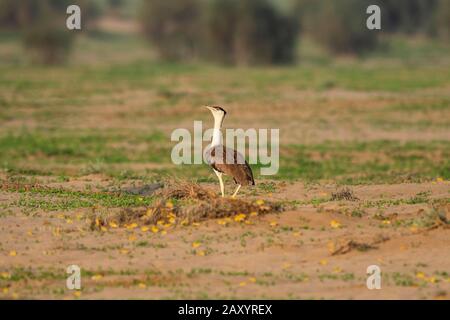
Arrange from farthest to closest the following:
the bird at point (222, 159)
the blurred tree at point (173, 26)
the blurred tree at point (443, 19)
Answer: the blurred tree at point (443, 19)
the blurred tree at point (173, 26)
the bird at point (222, 159)

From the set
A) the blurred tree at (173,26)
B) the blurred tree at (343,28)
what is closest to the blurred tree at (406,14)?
the blurred tree at (343,28)

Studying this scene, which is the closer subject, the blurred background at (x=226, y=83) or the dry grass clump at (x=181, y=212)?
the dry grass clump at (x=181, y=212)

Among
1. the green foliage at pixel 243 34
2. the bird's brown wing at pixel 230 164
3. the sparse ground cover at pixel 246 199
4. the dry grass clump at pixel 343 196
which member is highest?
the green foliage at pixel 243 34

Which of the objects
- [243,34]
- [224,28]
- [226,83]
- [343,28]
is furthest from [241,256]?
[343,28]

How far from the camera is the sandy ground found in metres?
9.04

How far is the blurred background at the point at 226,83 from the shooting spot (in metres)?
20.9

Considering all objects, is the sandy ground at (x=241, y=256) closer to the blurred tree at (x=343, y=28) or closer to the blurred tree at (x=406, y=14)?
the blurred tree at (x=343, y=28)

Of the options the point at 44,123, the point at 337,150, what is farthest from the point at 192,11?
the point at 337,150

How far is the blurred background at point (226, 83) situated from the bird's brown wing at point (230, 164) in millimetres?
3836

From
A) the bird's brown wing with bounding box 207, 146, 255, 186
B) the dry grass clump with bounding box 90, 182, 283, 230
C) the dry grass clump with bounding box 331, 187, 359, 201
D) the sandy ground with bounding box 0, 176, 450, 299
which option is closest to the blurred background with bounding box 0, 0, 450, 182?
the dry grass clump with bounding box 331, 187, 359, 201

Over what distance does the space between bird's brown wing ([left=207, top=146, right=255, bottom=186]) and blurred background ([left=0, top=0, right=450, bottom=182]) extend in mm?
3836

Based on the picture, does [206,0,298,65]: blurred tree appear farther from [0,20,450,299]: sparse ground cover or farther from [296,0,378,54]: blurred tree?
[0,20,450,299]: sparse ground cover

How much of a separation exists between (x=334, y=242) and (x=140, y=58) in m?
45.3

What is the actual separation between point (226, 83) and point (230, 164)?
24235mm
